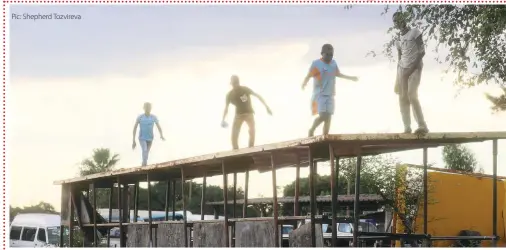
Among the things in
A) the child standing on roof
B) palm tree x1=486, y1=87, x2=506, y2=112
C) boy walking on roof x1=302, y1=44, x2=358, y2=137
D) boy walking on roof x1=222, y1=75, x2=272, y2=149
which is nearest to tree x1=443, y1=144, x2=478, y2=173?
palm tree x1=486, y1=87, x2=506, y2=112

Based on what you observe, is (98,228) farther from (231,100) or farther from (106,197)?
(106,197)

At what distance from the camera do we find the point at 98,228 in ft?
47.5

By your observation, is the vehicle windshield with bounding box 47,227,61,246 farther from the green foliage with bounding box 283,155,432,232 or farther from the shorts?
the shorts

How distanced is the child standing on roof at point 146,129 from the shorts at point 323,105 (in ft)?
Answer: 15.3

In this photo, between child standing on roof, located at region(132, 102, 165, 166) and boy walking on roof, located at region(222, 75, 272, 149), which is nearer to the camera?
boy walking on roof, located at region(222, 75, 272, 149)

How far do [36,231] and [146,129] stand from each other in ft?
30.2

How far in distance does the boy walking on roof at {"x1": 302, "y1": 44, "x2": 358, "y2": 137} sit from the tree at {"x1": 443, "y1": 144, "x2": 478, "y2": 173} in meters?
33.6

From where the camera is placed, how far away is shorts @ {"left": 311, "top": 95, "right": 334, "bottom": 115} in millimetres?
8094

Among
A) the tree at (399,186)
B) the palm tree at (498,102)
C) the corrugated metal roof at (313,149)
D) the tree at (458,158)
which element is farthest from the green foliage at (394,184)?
the tree at (458,158)

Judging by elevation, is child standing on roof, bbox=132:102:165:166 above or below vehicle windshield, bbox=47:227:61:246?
above

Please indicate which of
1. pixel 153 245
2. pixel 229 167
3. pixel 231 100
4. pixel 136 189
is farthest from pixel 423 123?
pixel 136 189

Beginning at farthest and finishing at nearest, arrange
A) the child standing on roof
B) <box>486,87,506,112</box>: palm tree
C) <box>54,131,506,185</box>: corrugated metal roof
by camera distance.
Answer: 1. <box>486,87,506,112</box>: palm tree
2. the child standing on roof
3. <box>54,131,506,185</box>: corrugated metal roof

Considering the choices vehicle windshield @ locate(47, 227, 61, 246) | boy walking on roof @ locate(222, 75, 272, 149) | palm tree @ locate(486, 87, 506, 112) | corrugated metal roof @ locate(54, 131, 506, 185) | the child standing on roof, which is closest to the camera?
corrugated metal roof @ locate(54, 131, 506, 185)


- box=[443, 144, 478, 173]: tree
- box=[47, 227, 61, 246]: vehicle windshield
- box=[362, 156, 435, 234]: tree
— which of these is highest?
box=[443, 144, 478, 173]: tree
